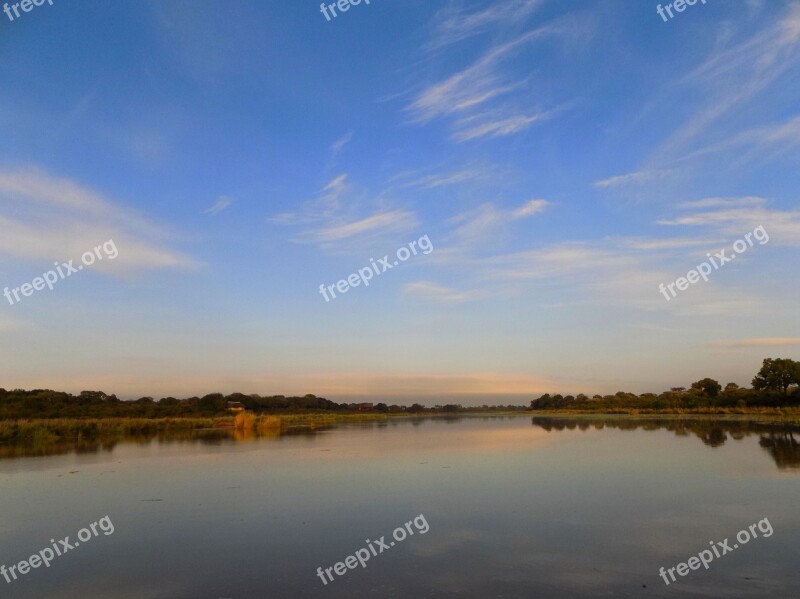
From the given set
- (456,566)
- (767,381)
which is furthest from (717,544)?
(767,381)

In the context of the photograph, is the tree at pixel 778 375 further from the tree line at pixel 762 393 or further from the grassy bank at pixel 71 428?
the grassy bank at pixel 71 428

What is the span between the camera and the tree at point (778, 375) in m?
51.9

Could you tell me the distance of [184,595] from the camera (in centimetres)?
589

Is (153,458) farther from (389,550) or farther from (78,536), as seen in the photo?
(389,550)

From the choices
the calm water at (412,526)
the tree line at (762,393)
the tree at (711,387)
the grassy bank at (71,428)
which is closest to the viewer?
the calm water at (412,526)

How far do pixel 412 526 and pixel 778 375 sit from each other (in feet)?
189

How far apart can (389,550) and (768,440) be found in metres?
20.5

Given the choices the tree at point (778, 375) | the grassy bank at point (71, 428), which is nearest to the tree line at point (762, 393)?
the tree at point (778, 375)

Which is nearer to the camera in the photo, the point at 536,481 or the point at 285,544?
the point at 285,544

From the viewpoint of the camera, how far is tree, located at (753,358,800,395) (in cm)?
5191

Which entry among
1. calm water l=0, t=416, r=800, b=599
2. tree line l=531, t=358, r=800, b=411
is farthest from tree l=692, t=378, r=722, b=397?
calm water l=0, t=416, r=800, b=599

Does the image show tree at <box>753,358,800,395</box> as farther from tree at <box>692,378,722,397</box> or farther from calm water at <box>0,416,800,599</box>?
calm water at <box>0,416,800,599</box>

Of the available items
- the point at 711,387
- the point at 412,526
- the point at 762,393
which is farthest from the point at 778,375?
the point at 412,526

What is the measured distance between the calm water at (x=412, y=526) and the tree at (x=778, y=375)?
1698 inches
